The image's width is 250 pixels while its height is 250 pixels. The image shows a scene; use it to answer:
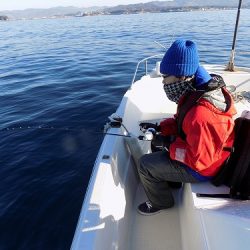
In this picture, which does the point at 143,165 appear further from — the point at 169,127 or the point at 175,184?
the point at 175,184

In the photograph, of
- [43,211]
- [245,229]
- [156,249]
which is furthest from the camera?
[43,211]

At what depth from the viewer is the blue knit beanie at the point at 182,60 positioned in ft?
8.34

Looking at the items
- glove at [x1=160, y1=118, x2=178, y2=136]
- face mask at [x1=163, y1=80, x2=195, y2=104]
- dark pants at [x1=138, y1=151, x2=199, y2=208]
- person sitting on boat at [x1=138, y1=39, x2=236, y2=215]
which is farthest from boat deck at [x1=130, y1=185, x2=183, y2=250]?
face mask at [x1=163, y1=80, x2=195, y2=104]

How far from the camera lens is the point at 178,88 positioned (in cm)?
268

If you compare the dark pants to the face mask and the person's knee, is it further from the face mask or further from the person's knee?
the face mask

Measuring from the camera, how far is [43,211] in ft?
13.5

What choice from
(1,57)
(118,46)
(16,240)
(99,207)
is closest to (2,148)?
(16,240)

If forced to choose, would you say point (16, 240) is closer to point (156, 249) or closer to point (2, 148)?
point (156, 249)

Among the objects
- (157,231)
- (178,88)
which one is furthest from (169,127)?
(157,231)

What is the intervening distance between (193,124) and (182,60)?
56 centimetres

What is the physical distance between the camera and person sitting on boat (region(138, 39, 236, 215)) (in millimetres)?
2342

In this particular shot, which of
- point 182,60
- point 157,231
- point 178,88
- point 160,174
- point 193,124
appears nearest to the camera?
point 193,124

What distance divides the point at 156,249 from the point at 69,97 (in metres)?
5.93

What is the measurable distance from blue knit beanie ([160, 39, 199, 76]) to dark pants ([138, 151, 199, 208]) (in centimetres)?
80
